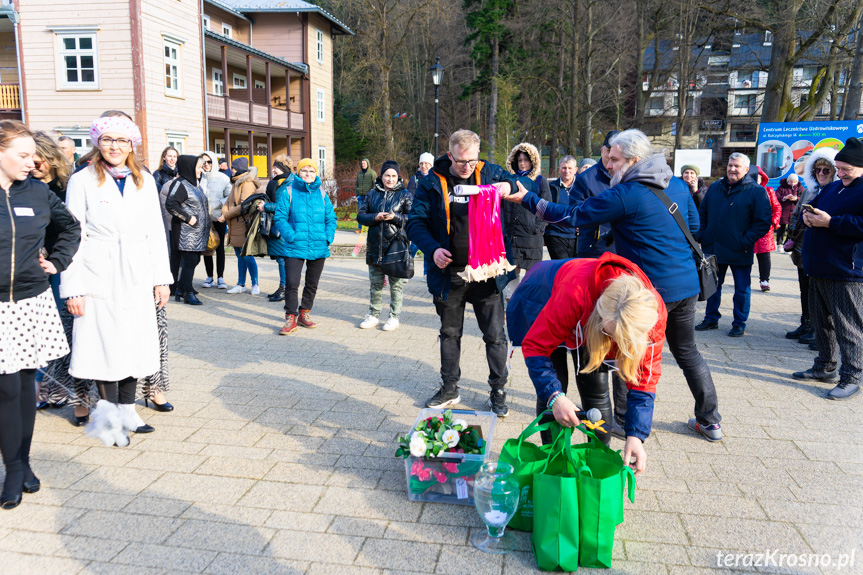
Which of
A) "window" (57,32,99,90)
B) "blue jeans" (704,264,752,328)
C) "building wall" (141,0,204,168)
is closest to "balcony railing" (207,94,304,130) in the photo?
"building wall" (141,0,204,168)

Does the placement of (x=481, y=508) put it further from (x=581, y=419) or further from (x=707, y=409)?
(x=707, y=409)

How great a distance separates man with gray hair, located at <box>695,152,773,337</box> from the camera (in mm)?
7060

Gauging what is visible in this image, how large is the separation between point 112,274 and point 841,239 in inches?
219

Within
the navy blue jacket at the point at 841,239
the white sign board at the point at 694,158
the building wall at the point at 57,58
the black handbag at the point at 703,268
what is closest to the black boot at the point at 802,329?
the navy blue jacket at the point at 841,239

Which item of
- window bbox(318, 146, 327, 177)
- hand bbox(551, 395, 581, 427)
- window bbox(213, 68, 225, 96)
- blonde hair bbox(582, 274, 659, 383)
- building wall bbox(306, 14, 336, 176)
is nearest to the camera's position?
blonde hair bbox(582, 274, 659, 383)

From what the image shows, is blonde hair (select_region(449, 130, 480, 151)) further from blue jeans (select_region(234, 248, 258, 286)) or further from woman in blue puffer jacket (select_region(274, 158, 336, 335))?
blue jeans (select_region(234, 248, 258, 286))

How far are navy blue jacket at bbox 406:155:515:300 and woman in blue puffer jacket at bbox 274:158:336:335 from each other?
102 inches

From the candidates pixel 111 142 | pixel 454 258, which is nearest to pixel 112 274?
pixel 111 142

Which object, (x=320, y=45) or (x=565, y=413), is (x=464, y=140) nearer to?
(x=565, y=413)

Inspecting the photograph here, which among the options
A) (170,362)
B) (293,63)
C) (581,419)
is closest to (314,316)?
(170,362)

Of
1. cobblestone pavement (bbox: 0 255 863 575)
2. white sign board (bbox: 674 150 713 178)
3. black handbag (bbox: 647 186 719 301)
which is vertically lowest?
cobblestone pavement (bbox: 0 255 863 575)

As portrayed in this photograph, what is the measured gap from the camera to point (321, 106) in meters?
34.8

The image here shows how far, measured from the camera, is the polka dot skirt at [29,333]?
3.36 meters

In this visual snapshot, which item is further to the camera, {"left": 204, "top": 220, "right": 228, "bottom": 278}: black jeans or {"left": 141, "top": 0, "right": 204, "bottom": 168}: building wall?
{"left": 141, "top": 0, "right": 204, "bottom": 168}: building wall
